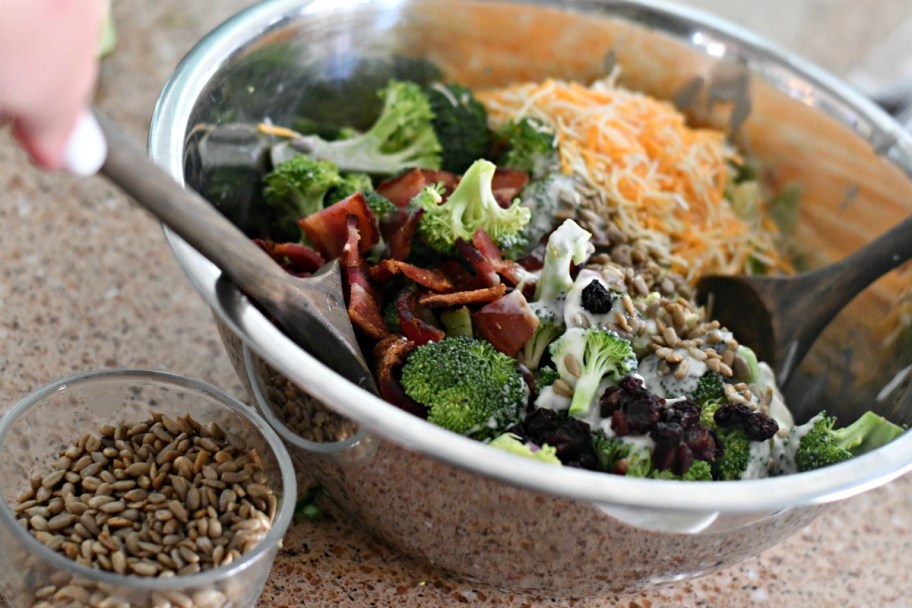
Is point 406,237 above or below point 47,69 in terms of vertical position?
below

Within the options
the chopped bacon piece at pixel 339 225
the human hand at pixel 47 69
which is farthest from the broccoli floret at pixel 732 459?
the human hand at pixel 47 69

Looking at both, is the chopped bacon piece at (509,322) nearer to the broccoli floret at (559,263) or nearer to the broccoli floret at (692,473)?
the broccoli floret at (559,263)

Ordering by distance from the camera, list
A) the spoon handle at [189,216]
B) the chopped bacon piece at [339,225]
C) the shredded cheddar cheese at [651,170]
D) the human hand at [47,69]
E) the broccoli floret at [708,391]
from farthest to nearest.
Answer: the shredded cheddar cheese at [651,170], the chopped bacon piece at [339,225], the broccoli floret at [708,391], the spoon handle at [189,216], the human hand at [47,69]

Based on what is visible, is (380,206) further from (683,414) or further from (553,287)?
(683,414)

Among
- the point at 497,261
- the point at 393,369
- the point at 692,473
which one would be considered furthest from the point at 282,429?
the point at 692,473

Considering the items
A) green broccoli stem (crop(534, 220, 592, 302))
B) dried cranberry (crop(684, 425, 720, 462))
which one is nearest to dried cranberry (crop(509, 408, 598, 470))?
dried cranberry (crop(684, 425, 720, 462))
